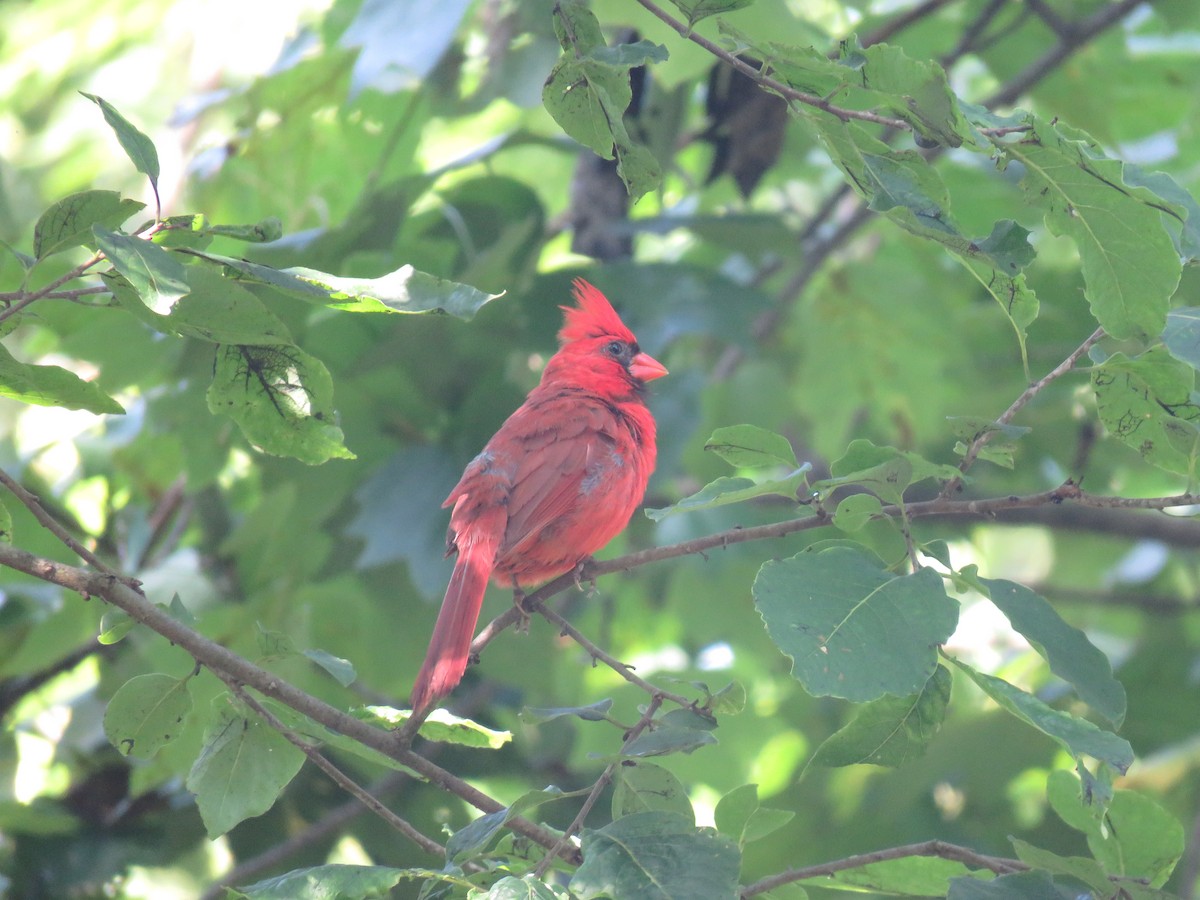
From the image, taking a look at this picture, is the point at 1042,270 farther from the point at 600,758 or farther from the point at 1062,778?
the point at 600,758

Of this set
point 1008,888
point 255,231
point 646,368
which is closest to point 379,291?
point 255,231

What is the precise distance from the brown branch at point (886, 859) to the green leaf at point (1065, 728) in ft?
1.03

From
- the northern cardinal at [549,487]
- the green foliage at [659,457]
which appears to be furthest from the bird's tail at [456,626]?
the green foliage at [659,457]

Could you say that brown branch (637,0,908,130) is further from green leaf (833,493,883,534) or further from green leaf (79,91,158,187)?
green leaf (79,91,158,187)

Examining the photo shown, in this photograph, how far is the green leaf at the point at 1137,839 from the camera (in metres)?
1.91

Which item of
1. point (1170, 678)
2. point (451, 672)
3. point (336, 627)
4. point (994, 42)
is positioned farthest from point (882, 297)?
point (451, 672)

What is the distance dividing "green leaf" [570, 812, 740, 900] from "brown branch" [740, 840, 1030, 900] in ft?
0.62

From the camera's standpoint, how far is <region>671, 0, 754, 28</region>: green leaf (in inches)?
64.4

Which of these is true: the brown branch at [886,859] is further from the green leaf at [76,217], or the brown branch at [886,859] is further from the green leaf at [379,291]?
the green leaf at [76,217]

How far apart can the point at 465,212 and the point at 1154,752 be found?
294 cm

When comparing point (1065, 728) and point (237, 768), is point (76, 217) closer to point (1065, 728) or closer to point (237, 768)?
point (237, 768)

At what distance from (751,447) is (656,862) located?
609 millimetres

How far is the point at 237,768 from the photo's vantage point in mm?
1913

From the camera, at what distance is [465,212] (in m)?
4.09
